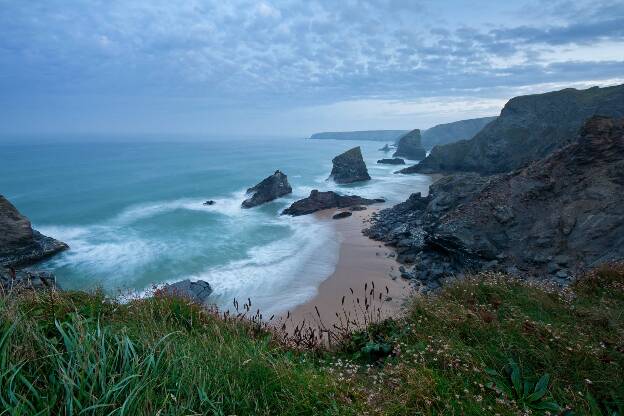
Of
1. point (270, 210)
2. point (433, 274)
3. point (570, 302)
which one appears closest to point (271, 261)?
point (433, 274)

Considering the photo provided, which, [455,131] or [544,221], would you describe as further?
[455,131]

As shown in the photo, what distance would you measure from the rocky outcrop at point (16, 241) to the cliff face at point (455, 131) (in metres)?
146

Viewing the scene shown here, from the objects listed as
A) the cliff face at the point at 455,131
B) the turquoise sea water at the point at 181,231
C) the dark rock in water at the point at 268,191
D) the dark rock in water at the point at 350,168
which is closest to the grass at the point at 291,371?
the turquoise sea water at the point at 181,231

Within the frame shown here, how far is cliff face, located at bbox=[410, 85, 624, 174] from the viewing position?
46.1 metres

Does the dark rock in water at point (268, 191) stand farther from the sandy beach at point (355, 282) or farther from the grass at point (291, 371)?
the grass at point (291, 371)

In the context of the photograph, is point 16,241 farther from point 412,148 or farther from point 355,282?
point 412,148

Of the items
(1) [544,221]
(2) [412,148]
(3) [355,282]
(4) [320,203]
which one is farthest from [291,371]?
(2) [412,148]

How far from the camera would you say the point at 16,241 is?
23.0 metres

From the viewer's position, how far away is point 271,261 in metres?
22.5

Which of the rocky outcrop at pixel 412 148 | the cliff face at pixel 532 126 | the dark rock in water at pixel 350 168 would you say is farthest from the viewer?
the rocky outcrop at pixel 412 148

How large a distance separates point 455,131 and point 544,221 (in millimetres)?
154353

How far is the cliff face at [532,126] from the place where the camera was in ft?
151

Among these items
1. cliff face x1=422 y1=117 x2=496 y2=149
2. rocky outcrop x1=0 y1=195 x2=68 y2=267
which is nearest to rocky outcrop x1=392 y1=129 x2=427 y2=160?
cliff face x1=422 y1=117 x2=496 y2=149

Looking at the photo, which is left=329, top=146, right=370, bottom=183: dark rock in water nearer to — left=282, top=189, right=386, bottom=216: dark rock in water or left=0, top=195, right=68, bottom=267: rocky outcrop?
left=282, top=189, right=386, bottom=216: dark rock in water
